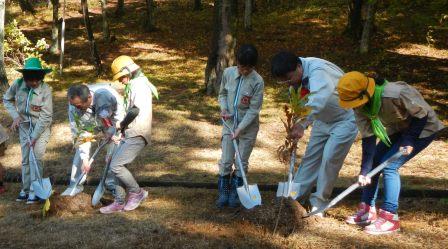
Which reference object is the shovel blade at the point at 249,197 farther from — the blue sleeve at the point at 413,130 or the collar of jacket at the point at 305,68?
the blue sleeve at the point at 413,130

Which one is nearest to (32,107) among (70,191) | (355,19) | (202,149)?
(70,191)

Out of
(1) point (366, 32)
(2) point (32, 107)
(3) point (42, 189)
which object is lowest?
(3) point (42, 189)

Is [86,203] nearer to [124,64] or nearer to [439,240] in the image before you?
[124,64]

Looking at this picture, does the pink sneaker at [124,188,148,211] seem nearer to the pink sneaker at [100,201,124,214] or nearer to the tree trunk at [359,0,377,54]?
the pink sneaker at [100,201,124,214]

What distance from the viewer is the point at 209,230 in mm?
4934

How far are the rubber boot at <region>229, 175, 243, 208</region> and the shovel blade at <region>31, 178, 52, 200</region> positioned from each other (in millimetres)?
2257

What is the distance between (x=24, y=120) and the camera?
6.17 meters

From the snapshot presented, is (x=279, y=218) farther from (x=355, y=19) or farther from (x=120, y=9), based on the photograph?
(x=120, y=9)

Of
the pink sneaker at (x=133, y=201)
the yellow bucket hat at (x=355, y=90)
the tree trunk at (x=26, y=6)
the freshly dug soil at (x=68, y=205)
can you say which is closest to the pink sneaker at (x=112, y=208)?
the pink sneaker at (x=133, y=201)

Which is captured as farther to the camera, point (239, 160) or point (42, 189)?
point (42, 189)

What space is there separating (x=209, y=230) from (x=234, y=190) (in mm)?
862

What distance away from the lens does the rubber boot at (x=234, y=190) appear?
221 inches

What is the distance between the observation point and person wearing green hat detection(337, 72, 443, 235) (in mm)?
4219

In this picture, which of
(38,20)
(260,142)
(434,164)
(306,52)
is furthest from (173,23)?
(434,164)
